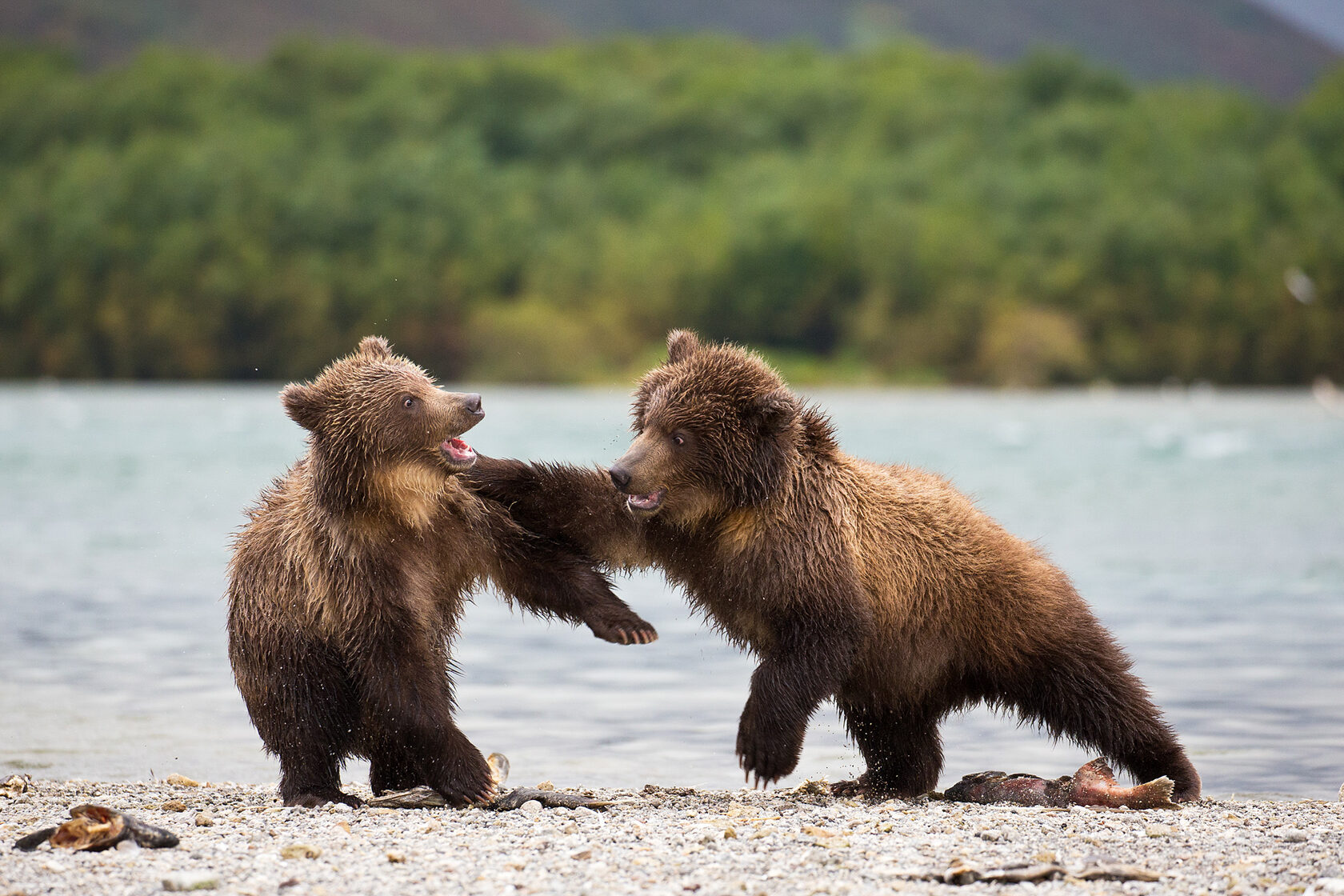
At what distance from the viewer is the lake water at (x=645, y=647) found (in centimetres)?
862

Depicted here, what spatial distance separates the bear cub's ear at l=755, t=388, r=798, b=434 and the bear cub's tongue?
1.17m

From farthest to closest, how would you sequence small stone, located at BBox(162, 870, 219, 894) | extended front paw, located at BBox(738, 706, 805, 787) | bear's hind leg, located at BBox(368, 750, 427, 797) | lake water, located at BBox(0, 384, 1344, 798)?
lake water, located at BBox(0, 384, 1344, 798)
bear's hind leg, located at BBox(368, 750, 427, 797)
extended front paw, located at BBox(738, 706, 805, 787)
small stone, located at BBox(162, 870, 219, 894)

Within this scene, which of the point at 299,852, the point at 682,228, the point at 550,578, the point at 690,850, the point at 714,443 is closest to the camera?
the point at 299,852

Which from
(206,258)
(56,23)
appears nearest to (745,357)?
(206,258)

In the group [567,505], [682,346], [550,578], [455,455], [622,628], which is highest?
[682,346]

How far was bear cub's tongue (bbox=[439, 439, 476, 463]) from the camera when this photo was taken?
671cm

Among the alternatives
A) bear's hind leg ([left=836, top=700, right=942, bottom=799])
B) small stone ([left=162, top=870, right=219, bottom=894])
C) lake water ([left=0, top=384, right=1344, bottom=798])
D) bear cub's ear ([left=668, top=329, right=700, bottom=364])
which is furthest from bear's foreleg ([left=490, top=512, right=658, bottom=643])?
small stone ([left=162, top=870, right=219, bottom=894])

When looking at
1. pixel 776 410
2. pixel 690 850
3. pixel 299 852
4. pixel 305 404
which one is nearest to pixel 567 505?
pixel 776 410

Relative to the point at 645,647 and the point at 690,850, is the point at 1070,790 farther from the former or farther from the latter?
the point at 645,647

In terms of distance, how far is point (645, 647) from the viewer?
480 inches

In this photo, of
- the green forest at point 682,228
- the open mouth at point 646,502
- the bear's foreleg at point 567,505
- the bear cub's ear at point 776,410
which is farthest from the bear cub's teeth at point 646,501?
the green forest at point 682,228

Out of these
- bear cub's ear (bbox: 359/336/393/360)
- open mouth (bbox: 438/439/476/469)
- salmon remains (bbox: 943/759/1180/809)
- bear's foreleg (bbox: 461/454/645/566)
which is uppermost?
bear cub's ear (bbox: 359/336/393/360)

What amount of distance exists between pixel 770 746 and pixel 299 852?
71.2 inches

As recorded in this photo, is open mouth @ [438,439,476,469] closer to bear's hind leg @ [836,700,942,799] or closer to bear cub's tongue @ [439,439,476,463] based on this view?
bear cub's tongue @ [439,439,476,463]
